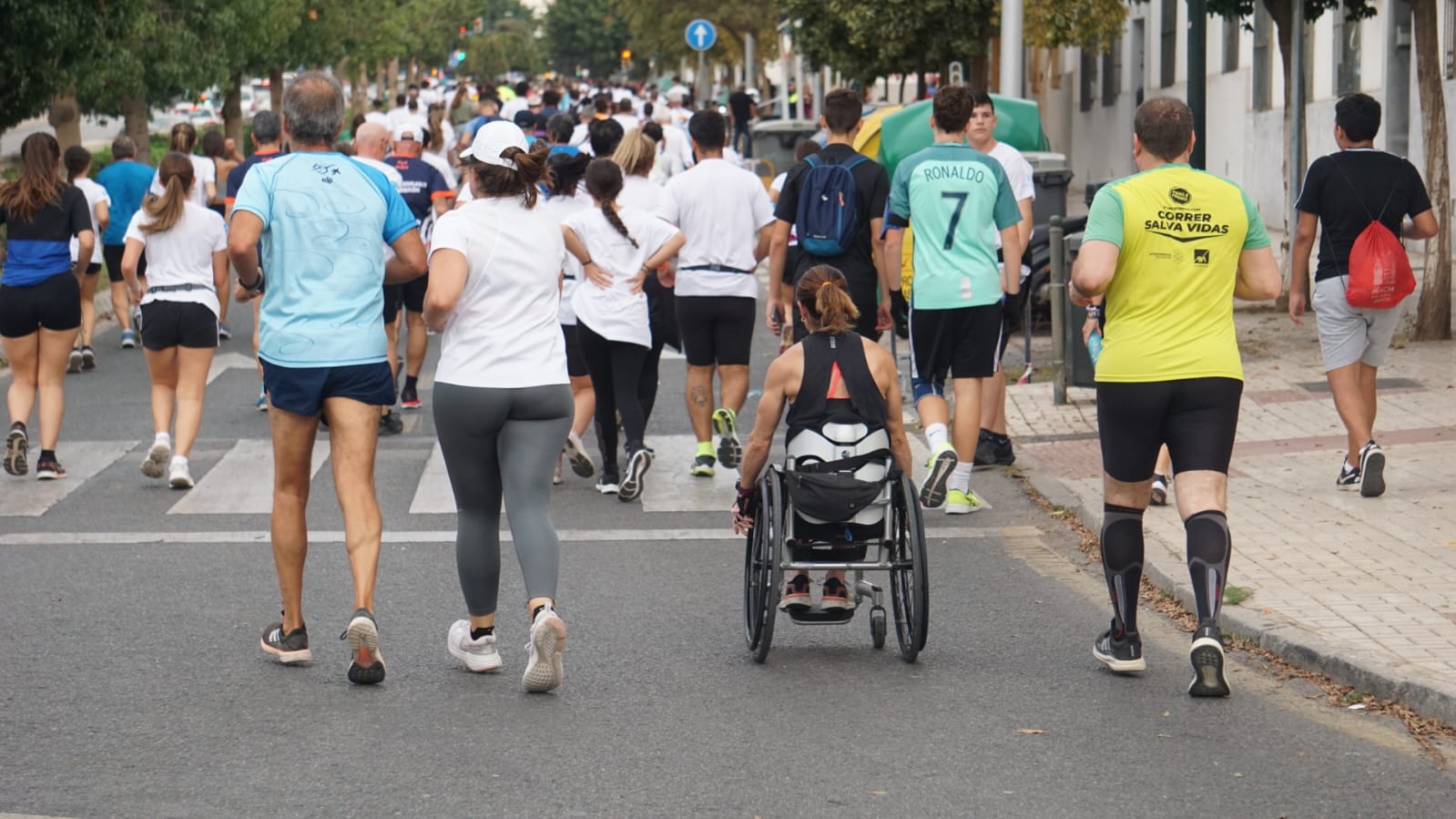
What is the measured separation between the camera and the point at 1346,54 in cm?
2422

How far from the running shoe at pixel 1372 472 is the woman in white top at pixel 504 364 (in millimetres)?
4440

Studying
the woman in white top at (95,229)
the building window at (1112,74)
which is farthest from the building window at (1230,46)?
the woman in white top at (95,229)

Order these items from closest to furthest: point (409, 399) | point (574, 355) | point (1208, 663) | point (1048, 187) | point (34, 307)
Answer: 1. point (1208, 663)
2. point (574, 355)
3. point (34, 307)
4. point (409, 399)
5. point (1048, 187)

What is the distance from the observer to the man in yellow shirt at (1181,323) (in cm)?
611

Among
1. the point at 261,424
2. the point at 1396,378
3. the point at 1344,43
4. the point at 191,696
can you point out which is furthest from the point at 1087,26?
the point at 191,696

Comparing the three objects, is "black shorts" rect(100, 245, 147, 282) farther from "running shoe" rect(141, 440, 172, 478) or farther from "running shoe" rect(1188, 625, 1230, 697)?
"running shoe" rect(1188, 625, 1230, 697)

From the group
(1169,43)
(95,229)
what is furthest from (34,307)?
(1169,43)

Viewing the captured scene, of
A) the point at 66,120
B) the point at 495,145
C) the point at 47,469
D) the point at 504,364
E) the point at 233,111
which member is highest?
the point at 233,111

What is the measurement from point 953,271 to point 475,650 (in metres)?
3.71

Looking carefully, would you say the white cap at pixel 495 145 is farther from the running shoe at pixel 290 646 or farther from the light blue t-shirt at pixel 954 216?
the light blue t-shirt at pixel 954 216

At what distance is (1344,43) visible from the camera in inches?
954

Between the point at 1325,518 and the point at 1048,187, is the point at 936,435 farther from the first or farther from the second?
the point at 1048,187

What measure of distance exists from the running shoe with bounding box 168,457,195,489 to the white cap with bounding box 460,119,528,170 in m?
4.80

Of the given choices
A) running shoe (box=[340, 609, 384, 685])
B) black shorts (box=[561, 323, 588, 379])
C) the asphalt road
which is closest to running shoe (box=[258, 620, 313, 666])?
the asphalt road
